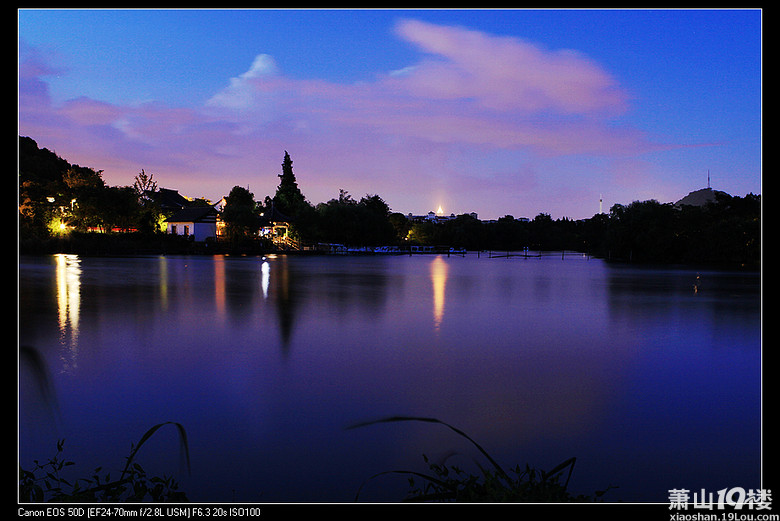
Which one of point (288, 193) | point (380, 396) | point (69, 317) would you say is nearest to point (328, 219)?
point (288, 193)

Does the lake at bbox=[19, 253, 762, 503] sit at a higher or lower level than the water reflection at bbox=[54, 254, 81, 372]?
lower

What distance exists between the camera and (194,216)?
77.6 meters

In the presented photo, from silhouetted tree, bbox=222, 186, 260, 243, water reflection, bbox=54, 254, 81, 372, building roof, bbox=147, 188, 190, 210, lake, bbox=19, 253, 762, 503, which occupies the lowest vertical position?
lake, bbox=19, 253, 762, 503

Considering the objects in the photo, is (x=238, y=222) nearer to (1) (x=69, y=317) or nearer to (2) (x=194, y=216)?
(2) (x=194, y=216)

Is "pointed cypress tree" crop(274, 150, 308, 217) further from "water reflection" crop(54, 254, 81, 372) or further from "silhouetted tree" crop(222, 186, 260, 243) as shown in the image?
"water reflection" crop(54, 254, 81, 372)

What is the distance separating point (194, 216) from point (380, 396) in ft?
248

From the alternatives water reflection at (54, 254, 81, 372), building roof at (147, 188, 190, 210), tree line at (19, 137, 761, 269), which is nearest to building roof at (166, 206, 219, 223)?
tree line at (19, 137, 761, 269)

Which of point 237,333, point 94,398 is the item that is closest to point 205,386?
point 94,398

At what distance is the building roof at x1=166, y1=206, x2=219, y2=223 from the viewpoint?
7719 cm

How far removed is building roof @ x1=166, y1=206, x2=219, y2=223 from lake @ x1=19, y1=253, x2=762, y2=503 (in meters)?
63.9

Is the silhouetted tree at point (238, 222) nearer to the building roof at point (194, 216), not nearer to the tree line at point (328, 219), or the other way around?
the tree line at point (328, 219)

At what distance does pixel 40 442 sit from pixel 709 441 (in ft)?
24.8
